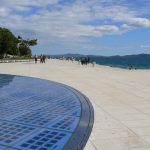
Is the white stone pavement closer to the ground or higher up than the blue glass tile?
higher up

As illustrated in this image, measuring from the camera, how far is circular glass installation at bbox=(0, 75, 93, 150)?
690cm

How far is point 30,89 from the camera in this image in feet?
50.8

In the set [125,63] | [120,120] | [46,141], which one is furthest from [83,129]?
[125,63]

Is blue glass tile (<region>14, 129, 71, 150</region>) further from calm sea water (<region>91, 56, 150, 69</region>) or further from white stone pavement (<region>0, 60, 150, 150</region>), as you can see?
calm sea water (<region>91, 56, 150, 69</region>)

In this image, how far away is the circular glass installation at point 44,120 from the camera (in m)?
6.90

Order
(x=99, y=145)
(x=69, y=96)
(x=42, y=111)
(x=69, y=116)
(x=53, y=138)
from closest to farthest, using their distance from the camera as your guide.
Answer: (x=99, y=145) < (x=53, y=138) < (x=69, y=116) < (x=42, y=111) < (x=69, y=96)

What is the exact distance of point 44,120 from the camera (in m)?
9.07

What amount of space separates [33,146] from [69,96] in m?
6.49

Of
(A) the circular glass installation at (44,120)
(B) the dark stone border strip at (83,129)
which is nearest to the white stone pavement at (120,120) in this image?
(B) the dark stone border strip at (83,129)

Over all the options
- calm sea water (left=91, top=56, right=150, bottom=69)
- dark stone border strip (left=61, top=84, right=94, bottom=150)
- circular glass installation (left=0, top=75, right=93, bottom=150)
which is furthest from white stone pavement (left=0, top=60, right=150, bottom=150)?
calm sea water (left=91, top=56, right=150, bottom=69)

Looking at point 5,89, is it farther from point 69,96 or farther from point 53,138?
point 53,138

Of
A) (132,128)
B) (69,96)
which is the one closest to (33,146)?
(132,128)

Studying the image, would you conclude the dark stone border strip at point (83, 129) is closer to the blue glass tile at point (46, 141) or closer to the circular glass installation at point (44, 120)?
the circular glass installation at point (44, 120)

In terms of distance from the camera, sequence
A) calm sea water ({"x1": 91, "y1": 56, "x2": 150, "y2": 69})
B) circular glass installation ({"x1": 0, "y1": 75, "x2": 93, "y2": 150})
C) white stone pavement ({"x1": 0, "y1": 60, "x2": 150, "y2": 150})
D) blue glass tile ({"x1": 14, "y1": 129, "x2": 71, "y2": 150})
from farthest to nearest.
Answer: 1. calm sea water ({"x1": 91, "y1": 56, "x2": 150, "y2": 69})
2. circular glass installation ({"x1": 0, "y1": 75, "x2": 93, "y2": 150})
3. blue glass tile ({"x1": 14, "y1": 129, "x2": 71, "y2": 150})
4. white stone pavement ({"x1": 0, "y1": 60, "x2": 150, "y2": 150})
